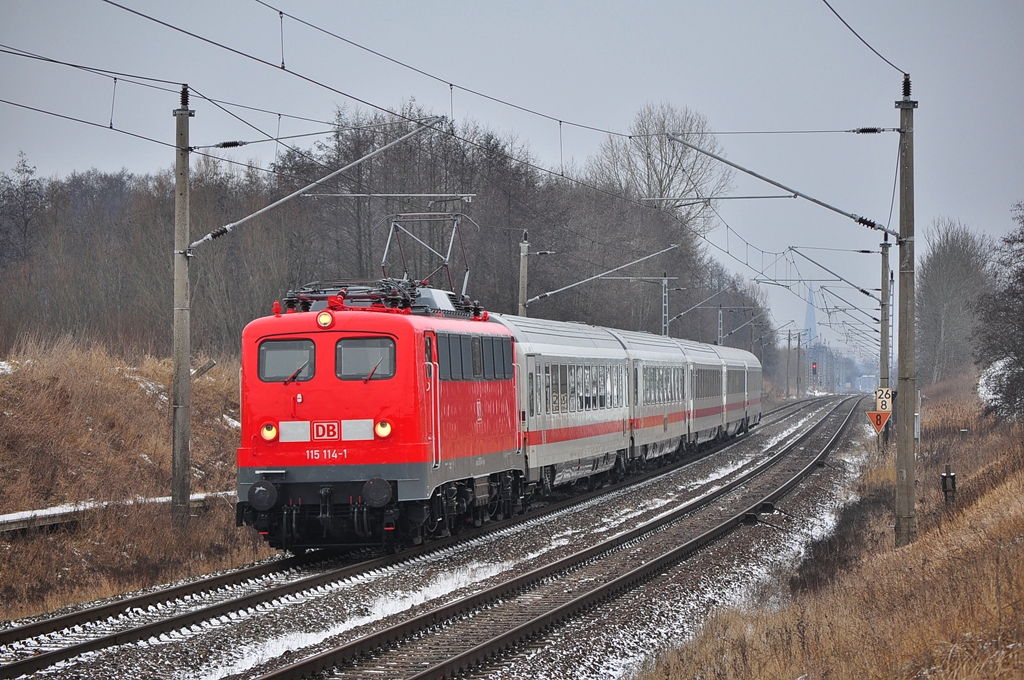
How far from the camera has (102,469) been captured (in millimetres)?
19891

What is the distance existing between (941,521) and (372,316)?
943 centimetres

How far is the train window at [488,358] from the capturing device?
17656 mm

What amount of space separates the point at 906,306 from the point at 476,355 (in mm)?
6306

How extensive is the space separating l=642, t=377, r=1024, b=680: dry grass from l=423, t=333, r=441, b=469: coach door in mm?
4497

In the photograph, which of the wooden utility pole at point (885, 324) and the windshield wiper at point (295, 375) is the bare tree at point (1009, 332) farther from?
the windshield wiper at point (295, 375)

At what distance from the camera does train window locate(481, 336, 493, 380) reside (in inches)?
695

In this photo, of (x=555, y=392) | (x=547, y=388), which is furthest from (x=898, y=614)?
(x=555, y=392)

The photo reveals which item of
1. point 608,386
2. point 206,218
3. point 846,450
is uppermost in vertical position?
point 206,218

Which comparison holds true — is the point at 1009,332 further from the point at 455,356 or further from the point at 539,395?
the point at 455,356

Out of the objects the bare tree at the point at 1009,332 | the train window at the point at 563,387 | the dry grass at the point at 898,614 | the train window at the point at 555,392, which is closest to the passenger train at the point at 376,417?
the train window at the point at 555,392

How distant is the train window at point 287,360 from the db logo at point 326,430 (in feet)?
2.04

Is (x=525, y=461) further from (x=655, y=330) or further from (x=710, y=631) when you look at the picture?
(x=655, y=330)

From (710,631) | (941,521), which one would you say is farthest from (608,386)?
(710,631)

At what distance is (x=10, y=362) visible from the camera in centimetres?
2156
